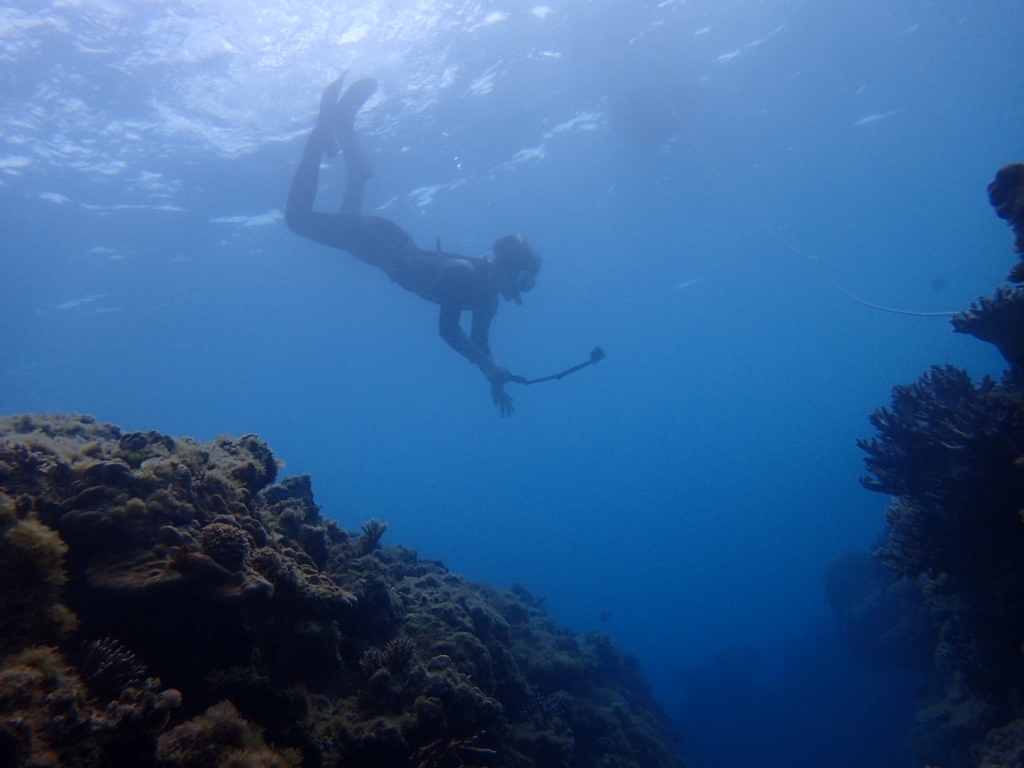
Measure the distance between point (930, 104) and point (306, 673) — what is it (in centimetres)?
3689

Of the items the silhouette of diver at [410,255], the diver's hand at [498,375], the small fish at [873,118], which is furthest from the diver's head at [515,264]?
the small fish at [873,118]

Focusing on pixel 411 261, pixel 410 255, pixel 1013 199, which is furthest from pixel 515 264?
pixel 1013 199

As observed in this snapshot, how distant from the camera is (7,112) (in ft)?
48.4

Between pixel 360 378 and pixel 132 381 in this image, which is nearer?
pixel 132 381

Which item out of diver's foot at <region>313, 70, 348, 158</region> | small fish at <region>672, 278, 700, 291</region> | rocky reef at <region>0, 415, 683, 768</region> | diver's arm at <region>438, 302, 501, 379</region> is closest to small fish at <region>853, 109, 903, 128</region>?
small fish at <region>672, 278, 700, 291</region>

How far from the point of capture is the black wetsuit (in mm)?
10352

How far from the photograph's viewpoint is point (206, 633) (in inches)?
126

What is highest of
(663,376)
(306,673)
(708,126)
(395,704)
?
(663,376)

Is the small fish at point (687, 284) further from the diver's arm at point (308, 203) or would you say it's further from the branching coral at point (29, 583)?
the branching coral at point (29, 583)

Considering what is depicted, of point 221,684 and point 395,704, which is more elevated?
point 221,684

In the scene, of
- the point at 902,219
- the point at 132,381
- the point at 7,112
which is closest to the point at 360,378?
the point at 132,381

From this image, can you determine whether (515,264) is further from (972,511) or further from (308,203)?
(972,511)

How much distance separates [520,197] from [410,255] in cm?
1580

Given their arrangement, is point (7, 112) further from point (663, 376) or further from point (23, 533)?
point (663, 376)
